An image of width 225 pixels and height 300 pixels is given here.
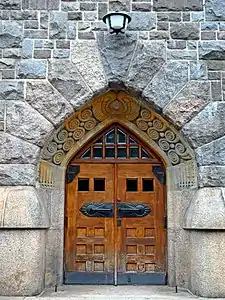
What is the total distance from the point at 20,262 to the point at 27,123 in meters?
1.53

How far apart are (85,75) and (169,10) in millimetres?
1283

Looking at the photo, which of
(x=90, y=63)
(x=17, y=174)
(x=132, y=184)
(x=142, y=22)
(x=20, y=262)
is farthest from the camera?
(x=132, y=184)

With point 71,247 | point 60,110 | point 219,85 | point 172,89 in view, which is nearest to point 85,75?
point 60,110

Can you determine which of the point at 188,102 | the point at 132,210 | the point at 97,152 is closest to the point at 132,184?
the point at 132,210

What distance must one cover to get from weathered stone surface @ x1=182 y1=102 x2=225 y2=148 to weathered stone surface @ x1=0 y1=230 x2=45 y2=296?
203cm

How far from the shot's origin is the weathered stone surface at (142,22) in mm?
5109

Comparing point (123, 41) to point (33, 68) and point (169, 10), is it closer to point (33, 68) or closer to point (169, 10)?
point (169, 10)

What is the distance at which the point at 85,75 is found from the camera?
4.99 meters

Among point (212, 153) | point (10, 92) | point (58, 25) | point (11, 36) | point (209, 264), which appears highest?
point (58, 25)

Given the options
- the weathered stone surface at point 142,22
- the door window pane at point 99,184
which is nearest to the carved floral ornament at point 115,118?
the door window pane at point 99,184

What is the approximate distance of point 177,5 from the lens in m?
5.14

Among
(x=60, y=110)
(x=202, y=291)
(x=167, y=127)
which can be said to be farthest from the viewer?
(x=167, y=127)

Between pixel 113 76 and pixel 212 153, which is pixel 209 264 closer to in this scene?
pixel 212 153

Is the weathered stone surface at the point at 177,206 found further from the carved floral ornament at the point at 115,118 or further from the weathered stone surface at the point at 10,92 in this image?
the weathered stone surface at the point at 10,92
